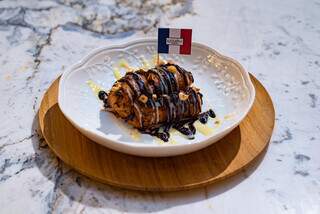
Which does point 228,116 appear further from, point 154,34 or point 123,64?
point 154,34

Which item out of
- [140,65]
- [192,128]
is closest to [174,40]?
[140,65]

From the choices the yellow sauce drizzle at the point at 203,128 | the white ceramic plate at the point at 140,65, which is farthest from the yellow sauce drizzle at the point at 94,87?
the yellow sauce drizzle at the point at 203,128

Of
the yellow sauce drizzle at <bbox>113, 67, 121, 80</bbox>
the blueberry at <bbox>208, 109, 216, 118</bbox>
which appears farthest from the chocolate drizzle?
the yellow sauce drizzle at <bbox>113, 67, 121, 80</bbox>

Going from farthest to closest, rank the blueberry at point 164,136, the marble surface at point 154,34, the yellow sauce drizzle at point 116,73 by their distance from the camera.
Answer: the yellow sauce drizzle at point 116,73, the blueberry at point 164,136, the marble surface at point 154,34

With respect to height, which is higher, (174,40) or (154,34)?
(174,40)

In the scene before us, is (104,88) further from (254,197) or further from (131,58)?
(254,197)

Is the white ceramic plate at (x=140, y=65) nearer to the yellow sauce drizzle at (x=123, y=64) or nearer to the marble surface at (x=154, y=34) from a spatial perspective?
the yellow sauce drizzle at (x=123, y=64)
